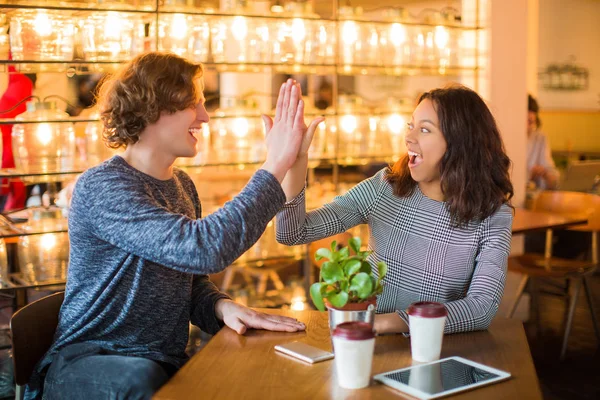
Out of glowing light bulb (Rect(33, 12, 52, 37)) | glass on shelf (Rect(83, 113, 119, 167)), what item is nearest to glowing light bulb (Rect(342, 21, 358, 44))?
glass on shelf (Rect(83, 113, 119, 167))

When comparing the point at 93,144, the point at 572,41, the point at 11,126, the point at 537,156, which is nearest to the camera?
the point at 11,126

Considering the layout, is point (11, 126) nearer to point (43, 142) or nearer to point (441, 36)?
point (43, 142)

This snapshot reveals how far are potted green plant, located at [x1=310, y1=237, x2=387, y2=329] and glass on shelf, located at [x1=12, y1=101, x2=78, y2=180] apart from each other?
2351 millimetres

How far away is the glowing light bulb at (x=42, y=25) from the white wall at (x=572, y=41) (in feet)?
27.9

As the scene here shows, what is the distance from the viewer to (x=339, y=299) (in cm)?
168

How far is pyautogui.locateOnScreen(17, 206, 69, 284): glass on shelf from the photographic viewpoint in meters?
3.67

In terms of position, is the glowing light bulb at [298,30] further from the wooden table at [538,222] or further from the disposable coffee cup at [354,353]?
the disposable coffee cup at [354,353]

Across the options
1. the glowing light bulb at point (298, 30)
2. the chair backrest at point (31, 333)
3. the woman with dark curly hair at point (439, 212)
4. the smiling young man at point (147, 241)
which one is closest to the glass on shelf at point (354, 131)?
the glowing light bulb at point (298, 30)

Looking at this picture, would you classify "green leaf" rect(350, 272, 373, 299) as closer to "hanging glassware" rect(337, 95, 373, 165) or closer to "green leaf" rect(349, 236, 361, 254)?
"green leaf" rect(349, 236, 361, 254)

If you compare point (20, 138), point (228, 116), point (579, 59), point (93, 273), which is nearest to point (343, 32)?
point (228, 116)

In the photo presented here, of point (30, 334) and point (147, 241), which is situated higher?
point (147, 241)

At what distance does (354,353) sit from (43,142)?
2600mm

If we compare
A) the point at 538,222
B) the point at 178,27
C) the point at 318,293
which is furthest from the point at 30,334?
the point at 538,222

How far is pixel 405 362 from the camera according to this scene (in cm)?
175
